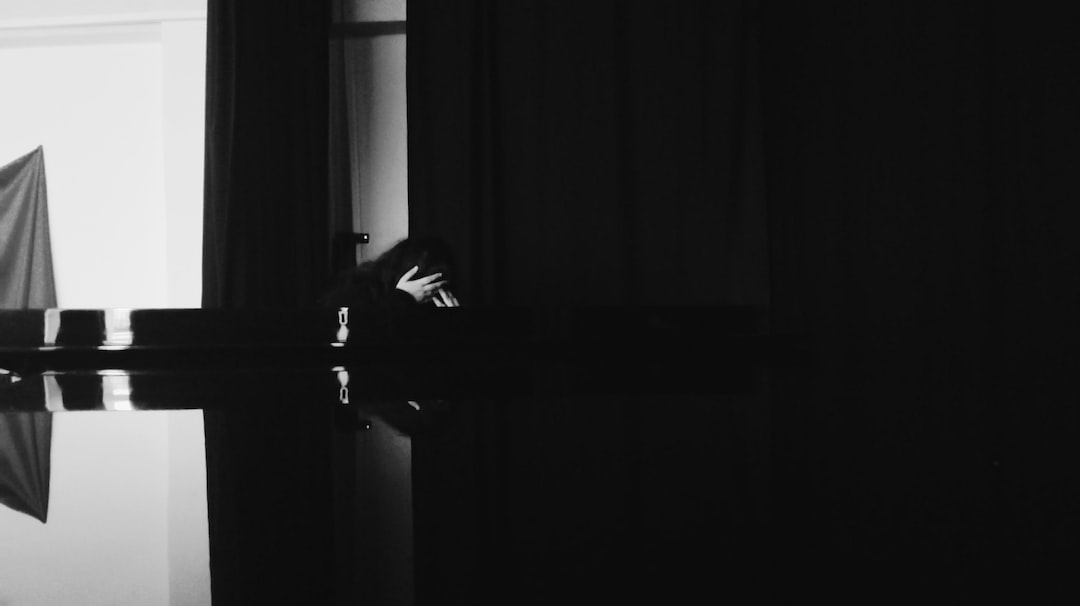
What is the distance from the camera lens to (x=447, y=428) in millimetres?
459

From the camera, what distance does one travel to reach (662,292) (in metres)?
1.94

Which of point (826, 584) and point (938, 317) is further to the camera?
point (938, 317)

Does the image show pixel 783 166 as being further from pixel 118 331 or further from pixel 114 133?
pixel 114 133

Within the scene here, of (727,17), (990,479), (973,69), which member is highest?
(727,17)

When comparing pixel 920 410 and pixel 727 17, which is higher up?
pixel 727 17

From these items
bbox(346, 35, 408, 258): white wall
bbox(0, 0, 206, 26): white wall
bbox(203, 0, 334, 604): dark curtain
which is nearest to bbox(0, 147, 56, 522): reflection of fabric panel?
bbox(0, 0, 206, 26): white wall

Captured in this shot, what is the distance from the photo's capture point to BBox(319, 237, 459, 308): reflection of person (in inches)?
59.2

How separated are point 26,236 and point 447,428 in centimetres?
225

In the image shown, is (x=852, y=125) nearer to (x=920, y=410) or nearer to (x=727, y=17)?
(x=727, y=17)

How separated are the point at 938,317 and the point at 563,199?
1.22 meters

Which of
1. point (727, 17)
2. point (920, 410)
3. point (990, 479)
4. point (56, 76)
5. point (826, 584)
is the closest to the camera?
point (826, 584)

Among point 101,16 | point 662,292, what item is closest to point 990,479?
point 662,292

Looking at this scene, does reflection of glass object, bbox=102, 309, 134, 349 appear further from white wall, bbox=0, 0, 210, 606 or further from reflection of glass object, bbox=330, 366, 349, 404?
white wall, bbox=0, 0, 210, 606

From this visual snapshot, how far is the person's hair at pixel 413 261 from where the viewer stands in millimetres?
1634
